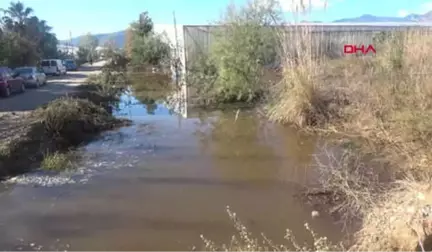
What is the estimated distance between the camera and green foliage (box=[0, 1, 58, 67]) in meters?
31.2

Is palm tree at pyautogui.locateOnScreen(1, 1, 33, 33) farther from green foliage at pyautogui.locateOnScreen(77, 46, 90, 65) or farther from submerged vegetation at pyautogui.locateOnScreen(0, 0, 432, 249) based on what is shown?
submerged vegetation at pyautogui.locateOnScreen(0, 0, 432, 249)

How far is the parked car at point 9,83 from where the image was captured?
59.3 ft

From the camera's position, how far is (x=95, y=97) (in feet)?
53.7

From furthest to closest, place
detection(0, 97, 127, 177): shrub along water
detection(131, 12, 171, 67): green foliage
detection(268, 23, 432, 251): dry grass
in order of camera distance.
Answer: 1. detection(131, 12, 171, 67): green foliage
2. detection(0, 97, 127, 177): shrub along water
3. detection(268, 23, 432, 251): dry grass

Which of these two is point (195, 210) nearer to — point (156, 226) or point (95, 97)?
point (156, 226)

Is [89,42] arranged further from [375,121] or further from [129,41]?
[375,121]

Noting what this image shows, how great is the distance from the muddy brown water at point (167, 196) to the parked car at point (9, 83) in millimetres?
9616

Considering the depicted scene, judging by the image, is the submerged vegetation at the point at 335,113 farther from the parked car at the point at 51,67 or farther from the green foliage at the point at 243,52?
the parked car at the point at 51,67

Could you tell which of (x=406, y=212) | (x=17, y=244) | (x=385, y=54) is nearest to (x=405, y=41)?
(x=385, y=54)

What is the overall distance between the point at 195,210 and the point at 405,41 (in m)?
8.77

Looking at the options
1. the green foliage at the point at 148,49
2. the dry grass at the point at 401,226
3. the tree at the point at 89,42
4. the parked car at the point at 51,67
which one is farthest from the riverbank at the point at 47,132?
the tree at the point at 89,42

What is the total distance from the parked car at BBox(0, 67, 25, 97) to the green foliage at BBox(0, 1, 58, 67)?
353 inches

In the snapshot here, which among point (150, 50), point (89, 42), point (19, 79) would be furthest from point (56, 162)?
point (89, 42)

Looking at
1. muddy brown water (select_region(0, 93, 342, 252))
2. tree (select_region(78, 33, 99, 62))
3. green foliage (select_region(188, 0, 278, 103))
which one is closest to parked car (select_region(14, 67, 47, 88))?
green foliage (select_region(188, 0, 278, 103))
